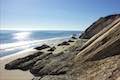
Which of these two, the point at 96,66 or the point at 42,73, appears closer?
the point at 96,66

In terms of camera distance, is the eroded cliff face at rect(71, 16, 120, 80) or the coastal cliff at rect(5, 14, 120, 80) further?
the coastal cliff at rect(5, 14, 120, 80)

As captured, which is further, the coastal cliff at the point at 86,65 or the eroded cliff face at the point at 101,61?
the coastal cliff at the point at 86,65

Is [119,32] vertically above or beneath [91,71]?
above

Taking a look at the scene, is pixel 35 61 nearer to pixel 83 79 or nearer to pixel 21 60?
pixel 21 60

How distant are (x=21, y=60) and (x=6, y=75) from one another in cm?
417

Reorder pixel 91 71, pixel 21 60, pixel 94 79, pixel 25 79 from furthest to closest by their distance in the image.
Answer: pixel 21 60, pixel 25 79, pixel 91 71, pixel 94 79

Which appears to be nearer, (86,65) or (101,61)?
(101,61)

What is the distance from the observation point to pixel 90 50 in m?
23.2

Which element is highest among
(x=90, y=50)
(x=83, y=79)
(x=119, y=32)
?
(x=119, y=32)

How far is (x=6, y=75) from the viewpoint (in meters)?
23.7

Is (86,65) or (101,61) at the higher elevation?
(101,61)

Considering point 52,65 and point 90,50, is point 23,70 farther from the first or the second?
point 90,50

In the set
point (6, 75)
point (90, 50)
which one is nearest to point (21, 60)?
point (6, 75)

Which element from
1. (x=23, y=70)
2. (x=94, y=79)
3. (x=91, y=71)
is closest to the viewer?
(x=94, y=79)
